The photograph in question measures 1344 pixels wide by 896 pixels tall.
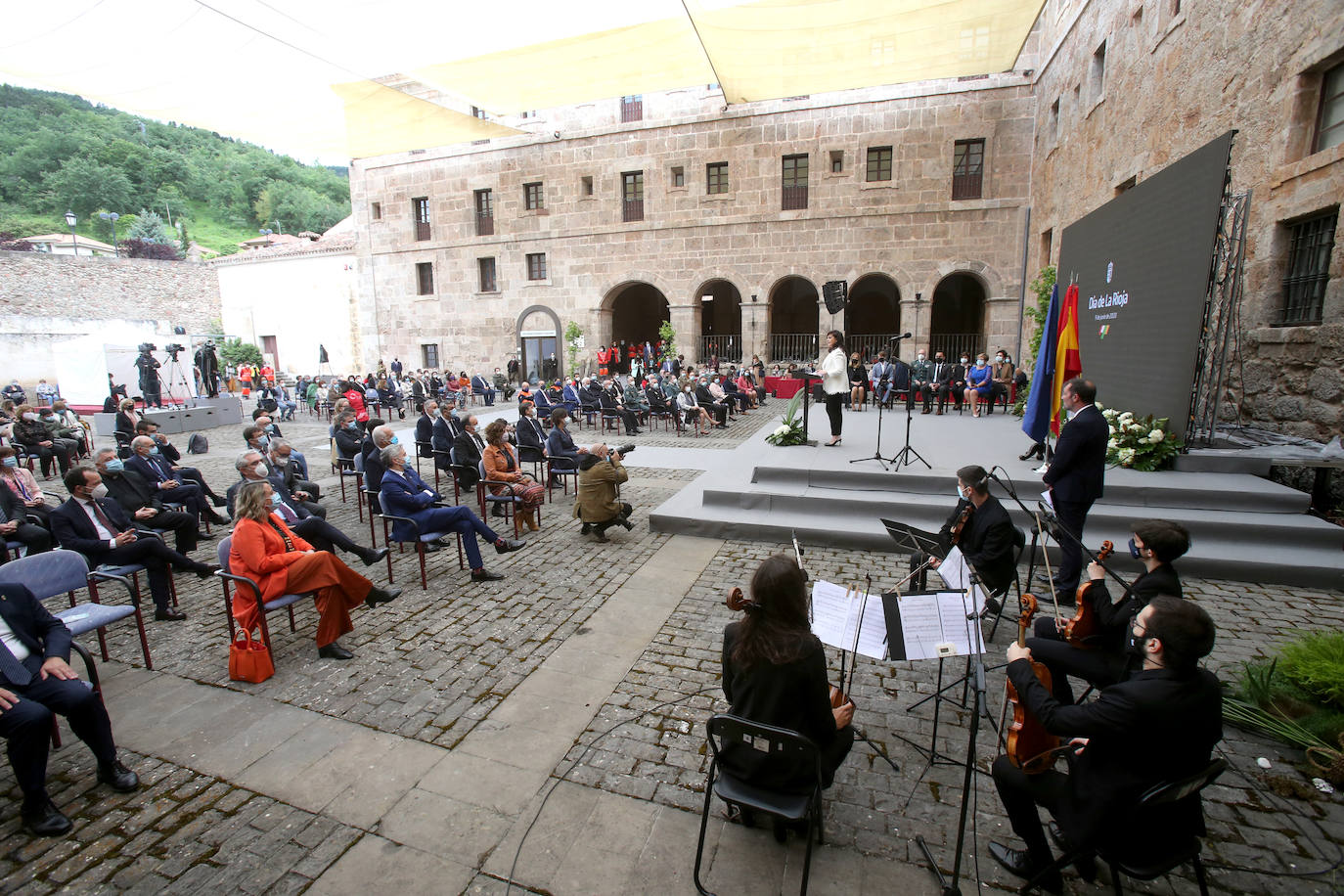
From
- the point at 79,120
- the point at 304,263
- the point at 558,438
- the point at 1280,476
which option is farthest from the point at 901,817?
the point at 79,120

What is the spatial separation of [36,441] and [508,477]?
9.54 m

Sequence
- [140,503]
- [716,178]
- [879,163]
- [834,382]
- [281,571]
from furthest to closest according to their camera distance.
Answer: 1. [716,178]
2. [879,163]
3. [834,382]
4. [140,503]
5. [281,571]

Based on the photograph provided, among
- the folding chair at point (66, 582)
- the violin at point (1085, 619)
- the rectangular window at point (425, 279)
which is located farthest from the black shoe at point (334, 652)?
the rectangular window at point (425, 279)

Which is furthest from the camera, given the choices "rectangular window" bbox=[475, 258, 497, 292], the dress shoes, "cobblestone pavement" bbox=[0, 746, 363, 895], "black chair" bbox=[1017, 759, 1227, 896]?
"rectangular window" bbox=[475, 258, 497, 292]

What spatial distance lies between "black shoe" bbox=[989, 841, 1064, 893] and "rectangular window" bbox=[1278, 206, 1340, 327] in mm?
7514

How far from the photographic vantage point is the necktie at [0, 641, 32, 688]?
2814mm

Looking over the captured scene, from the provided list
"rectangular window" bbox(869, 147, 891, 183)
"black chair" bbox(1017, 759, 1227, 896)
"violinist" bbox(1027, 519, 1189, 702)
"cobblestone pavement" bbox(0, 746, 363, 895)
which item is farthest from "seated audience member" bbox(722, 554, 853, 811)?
"rectangular window" bbox(869, 147, 891, 183)

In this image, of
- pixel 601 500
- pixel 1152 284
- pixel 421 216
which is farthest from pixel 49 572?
pixel 421 216

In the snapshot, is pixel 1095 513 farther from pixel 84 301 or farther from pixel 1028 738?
pixel 84 301

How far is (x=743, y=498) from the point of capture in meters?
7.07

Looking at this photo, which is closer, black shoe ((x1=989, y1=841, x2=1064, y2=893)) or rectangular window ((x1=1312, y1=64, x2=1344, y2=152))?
black shoe ((x1=989, y1=841, x2=1064, y2=893))

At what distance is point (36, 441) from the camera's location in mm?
10211

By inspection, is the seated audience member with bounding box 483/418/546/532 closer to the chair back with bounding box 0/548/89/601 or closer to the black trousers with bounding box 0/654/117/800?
the chair back with bounding box 0/548/89/601

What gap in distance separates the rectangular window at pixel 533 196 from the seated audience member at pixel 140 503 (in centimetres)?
1913
